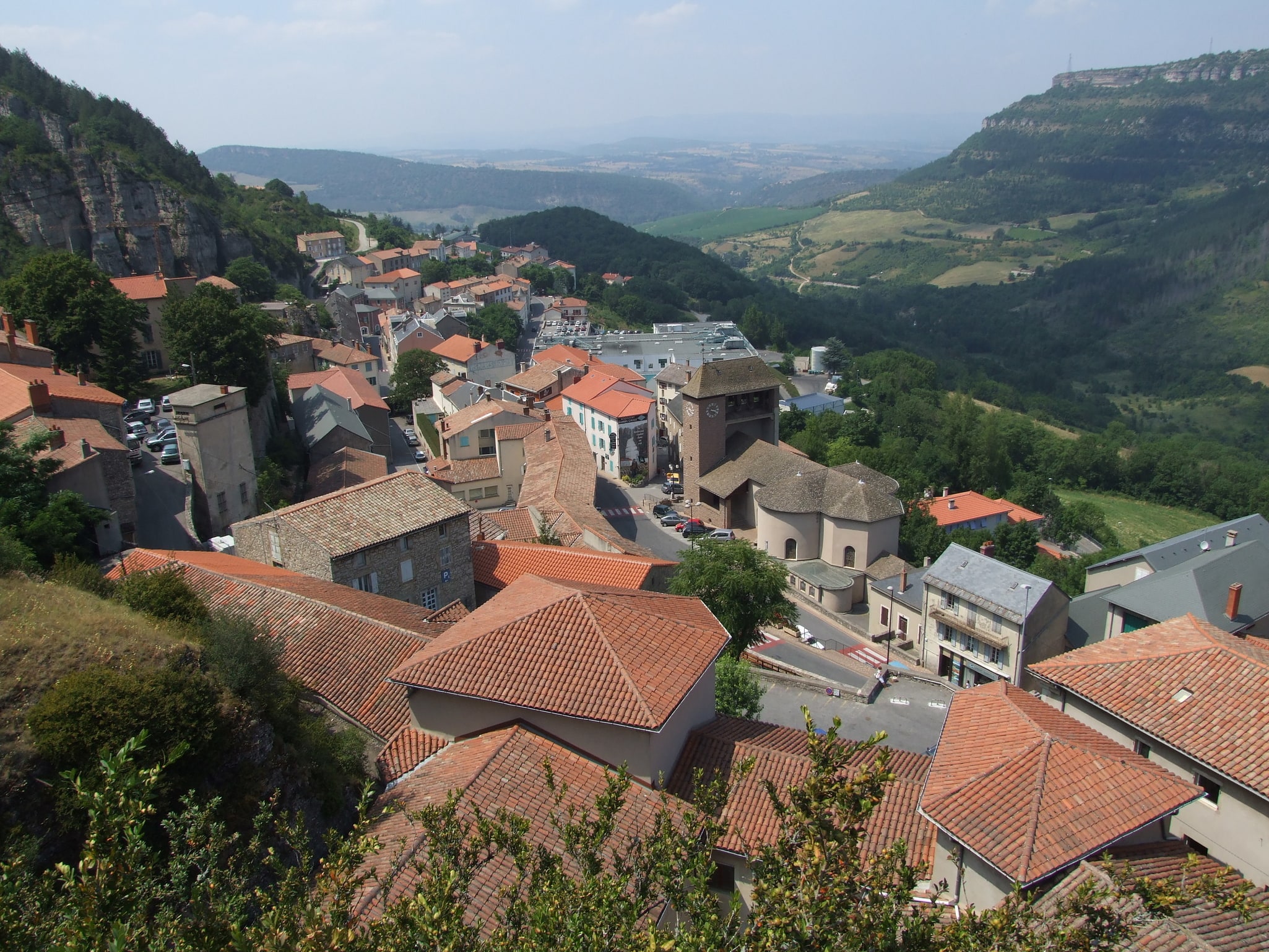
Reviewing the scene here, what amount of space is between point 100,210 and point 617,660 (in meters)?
80.0

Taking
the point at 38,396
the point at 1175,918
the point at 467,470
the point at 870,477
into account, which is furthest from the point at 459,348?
the point at 1175,918

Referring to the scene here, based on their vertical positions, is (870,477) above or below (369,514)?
below

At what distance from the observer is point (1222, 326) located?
182375 mm

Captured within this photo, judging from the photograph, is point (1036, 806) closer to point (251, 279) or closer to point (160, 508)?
point (160, 508)

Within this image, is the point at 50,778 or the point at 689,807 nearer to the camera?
the point at 50,778

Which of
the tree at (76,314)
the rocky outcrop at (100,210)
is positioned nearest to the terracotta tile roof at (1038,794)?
the tree at (76,314)

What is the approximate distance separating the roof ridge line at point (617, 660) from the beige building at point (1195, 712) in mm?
8355

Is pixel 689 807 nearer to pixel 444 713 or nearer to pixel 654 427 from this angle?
pixel 444 713

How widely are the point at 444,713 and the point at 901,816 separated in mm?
8513

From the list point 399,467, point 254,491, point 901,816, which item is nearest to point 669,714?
point 901,816

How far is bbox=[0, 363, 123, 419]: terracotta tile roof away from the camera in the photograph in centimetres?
3259

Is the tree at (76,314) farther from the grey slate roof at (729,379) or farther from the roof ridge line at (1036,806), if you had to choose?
the roof ridge line at (1036,806)

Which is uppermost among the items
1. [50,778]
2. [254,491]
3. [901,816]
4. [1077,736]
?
[50,778]

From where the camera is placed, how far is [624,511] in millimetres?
56500
